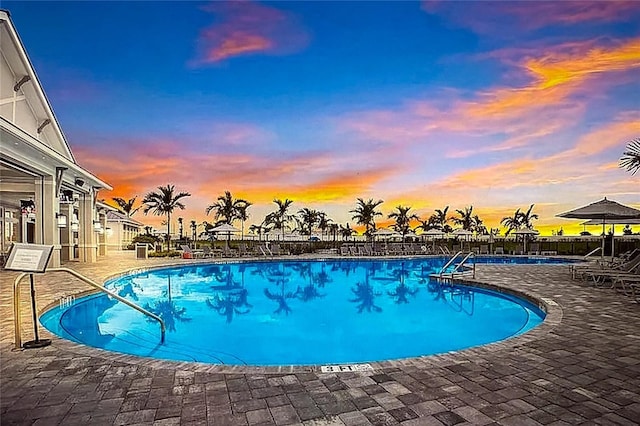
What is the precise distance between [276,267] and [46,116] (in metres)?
11.0

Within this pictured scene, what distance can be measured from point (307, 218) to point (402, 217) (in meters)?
8.48

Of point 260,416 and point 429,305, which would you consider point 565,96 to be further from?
point 260,416

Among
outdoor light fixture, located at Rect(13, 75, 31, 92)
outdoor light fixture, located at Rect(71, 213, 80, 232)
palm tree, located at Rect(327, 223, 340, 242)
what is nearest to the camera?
outdoor light fixture, located at Rect(13, 75, 31, 92)

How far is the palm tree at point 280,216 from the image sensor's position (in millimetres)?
32281

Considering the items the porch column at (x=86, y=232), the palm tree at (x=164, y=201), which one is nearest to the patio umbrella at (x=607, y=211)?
the porch column at (x=86, y=232)

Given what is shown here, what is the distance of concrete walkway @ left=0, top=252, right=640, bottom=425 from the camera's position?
2855 mm

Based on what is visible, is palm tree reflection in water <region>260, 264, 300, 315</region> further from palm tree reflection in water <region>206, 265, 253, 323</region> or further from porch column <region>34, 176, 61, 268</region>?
porch column <region>34, 176, 61, 268</region>

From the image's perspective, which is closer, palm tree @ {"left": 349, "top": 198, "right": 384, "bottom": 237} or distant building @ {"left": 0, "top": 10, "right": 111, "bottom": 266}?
distant building @ {"left": 0, "top": 10, "right": 111, "bottom": 266}

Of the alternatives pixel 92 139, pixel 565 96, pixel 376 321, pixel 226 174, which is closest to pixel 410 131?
pixel 565 96

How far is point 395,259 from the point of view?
2219cm

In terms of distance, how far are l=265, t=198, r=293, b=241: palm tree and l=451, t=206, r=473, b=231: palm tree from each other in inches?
602

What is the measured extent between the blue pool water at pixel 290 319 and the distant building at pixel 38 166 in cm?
286

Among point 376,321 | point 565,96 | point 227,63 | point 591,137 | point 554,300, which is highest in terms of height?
point 227,63

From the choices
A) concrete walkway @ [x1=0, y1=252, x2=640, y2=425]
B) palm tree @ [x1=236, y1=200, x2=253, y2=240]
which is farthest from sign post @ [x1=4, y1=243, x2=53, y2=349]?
palm tree @ [x1=236, y1=200, x2=253, y2=240]
